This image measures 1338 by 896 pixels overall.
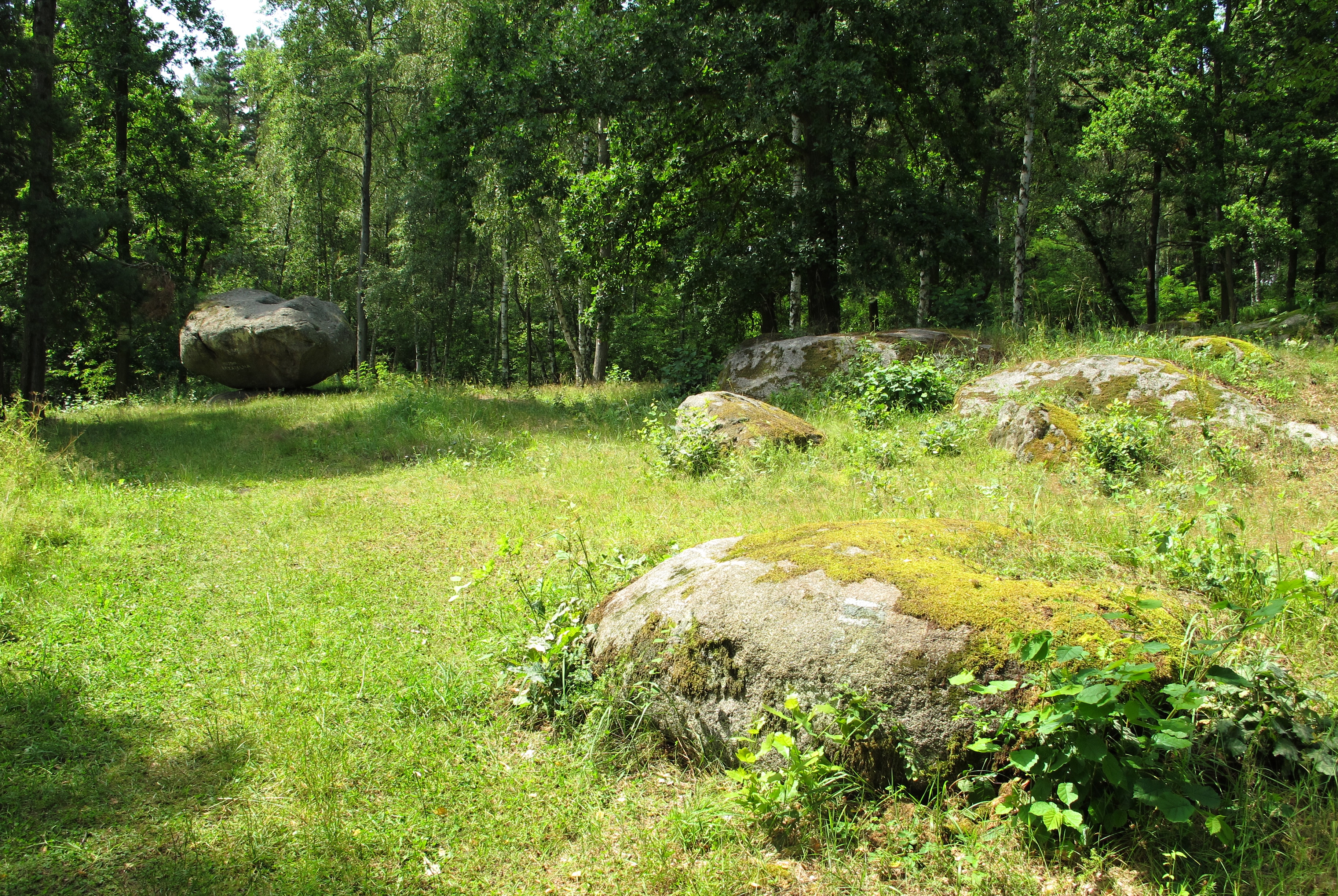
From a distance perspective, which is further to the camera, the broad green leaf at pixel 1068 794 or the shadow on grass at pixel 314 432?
the shadow on grass at pixel 314 432

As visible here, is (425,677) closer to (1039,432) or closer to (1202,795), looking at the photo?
(1202,795)

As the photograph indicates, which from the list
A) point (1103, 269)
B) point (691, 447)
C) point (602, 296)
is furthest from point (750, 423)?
point (1103, 269)

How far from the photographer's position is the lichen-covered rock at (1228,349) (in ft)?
29.9

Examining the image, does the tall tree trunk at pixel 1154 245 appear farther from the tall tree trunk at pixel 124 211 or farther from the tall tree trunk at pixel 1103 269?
the tall tree trunk at pixel 124 211

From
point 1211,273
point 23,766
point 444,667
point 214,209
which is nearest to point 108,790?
point 23,766

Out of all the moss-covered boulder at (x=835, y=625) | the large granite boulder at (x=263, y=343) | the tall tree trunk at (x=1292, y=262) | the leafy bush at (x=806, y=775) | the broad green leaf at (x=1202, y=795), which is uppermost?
the tall tree trunk at (x=1292, y=262)

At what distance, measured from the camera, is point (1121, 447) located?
6.81 metres

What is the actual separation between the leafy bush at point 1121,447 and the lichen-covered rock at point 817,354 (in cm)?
461

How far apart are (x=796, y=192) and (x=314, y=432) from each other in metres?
10.7

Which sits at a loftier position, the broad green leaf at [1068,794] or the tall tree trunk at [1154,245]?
the tall tree trunk at [1154,245]

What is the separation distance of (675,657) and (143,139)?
22459 millimetres

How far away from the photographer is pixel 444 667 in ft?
13.1

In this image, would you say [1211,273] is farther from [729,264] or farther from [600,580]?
[600,580]

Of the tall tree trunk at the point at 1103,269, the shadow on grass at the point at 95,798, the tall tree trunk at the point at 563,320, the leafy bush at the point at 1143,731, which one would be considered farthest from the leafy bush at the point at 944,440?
the tall tree trunk at the point at 1103,269
